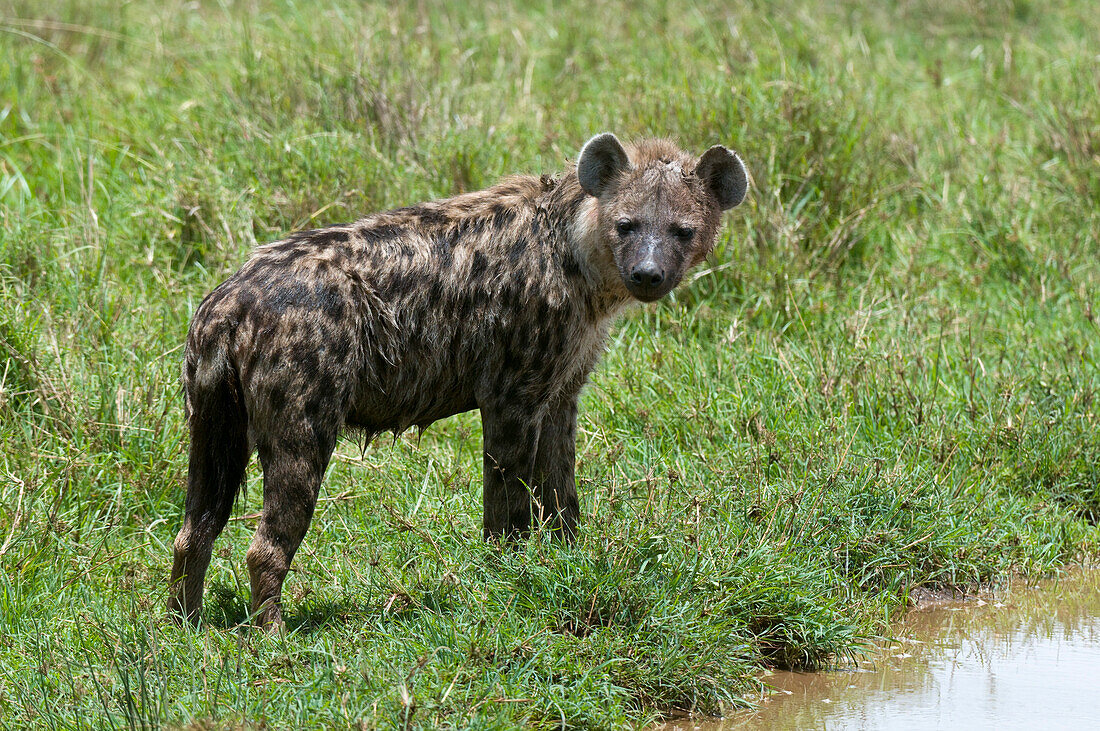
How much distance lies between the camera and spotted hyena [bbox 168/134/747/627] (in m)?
3.87

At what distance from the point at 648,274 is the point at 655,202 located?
0.31 m

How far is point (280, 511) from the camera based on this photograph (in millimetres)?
3871

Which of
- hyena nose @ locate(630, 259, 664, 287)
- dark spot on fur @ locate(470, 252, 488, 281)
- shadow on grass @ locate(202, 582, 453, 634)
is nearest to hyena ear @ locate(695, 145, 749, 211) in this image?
hyena nose @ locate(630, 259, 664, 287)

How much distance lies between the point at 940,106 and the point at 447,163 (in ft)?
11.4

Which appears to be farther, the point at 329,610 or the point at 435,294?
the point at 435,294

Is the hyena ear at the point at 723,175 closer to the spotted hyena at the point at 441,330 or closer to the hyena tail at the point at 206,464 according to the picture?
the spotted hyena at the point at 441,330

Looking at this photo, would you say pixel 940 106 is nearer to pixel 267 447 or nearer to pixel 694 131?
pixel 694 131

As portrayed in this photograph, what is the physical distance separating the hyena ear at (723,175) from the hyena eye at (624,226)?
13.7 inches

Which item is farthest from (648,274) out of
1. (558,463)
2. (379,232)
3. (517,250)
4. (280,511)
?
(280,511)

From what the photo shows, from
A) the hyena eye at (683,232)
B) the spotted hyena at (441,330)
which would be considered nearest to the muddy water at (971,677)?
the spotted hyena at (441,330)

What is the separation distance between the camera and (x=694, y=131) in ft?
22.6

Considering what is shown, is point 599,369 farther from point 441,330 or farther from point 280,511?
point 280,511

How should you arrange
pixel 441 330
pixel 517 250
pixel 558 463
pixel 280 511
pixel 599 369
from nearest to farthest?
pixel 280 511 → pixel 441 330 → pixel 517 250 → pixel 558 463 → pixel 599 369

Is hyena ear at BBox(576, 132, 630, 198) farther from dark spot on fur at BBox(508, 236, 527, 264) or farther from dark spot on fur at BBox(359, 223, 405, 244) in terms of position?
dark spot on fur at BBox(359, 223, 405, 244)
